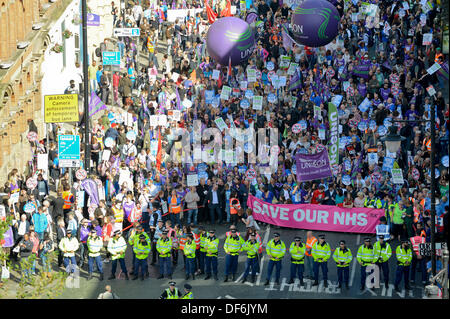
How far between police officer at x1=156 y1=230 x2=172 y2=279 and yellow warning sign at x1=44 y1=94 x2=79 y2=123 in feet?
19.5

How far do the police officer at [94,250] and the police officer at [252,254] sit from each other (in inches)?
153

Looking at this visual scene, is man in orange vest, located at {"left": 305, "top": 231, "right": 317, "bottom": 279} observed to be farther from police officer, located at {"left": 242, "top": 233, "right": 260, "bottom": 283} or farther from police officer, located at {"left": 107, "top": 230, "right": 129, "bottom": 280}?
police officer, located at {"left": 107, "top": 230, "right": 129, "bottom": 280}

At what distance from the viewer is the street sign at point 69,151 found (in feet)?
106

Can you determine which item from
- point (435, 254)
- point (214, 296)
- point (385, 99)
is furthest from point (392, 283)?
point (385, 99)

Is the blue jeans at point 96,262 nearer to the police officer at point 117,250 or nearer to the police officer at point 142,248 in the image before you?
the police officer at point 117,250

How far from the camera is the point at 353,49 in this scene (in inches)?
1655

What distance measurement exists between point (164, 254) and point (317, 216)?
209 inches

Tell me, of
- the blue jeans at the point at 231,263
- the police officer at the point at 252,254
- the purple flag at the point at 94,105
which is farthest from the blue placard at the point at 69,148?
the police officer at the point at 252,254

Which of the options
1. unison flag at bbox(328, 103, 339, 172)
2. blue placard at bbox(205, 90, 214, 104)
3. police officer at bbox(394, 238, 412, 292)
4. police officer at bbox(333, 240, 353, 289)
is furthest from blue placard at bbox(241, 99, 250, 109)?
police officer at bbox(394, 238, 412, 292)

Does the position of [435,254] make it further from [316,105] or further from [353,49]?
[353,49]

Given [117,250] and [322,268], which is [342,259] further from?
[117,250]

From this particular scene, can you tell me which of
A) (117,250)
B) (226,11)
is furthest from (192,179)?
(226,11)

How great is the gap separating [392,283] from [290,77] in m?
13.1

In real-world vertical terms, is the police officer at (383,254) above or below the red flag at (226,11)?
below
